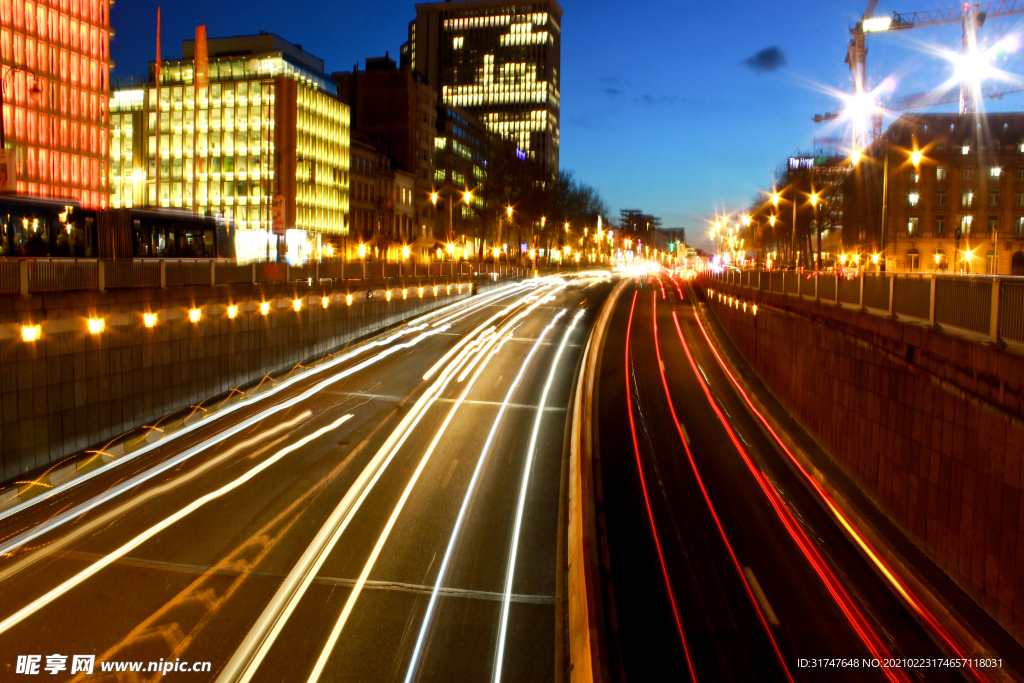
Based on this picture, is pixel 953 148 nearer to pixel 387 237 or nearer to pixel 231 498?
pixel 387 237

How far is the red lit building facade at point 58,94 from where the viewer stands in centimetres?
6750

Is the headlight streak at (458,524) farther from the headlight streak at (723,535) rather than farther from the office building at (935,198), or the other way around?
the office building at (935,198)

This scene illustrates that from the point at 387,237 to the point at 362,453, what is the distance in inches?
3011

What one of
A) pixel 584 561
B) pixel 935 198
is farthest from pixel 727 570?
pixel 935 198

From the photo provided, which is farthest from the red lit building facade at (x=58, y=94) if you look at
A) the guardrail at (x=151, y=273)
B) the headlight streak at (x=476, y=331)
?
the guardrail at (x=151, y=273)

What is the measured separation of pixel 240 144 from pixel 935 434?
79.1m

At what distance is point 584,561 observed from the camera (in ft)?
41.1

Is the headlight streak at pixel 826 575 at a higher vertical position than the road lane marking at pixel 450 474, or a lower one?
lower

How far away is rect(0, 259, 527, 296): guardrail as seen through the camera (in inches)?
701

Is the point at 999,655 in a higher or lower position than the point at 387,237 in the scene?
lower

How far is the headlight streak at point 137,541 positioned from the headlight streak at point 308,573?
7.45 ft

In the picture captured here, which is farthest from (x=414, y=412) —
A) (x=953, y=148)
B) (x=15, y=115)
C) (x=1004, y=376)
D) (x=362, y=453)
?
(x=953, y=148)

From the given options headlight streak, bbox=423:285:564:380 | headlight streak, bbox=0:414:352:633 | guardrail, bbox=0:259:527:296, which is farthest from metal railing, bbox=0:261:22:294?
headlight streak, bbox=423:285:564:380

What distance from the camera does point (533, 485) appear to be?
17859 millimetres
